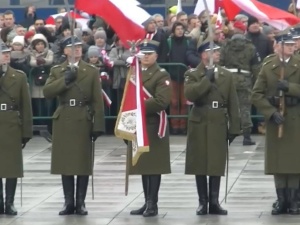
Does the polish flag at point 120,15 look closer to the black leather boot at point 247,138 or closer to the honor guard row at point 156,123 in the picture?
the honor guard row at point 156,123

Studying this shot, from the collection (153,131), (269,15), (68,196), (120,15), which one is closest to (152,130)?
(153,131)

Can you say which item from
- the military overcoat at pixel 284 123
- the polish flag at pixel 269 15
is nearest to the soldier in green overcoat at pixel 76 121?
the military overcoat at pixel 284 123

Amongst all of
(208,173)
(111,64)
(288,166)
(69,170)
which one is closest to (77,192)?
(69,170)

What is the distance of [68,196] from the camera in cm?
1466

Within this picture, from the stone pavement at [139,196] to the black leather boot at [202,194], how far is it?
0.51 feet

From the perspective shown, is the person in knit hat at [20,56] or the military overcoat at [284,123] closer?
the military overcoat at [284,123]

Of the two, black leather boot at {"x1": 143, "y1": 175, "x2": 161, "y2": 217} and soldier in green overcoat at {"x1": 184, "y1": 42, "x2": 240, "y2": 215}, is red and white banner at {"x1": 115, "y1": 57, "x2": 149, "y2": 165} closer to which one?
black leather boot at {"x1": 143, "y1": 175, "x2": 161, "y2": 217}

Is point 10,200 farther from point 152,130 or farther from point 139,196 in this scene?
point 139,196

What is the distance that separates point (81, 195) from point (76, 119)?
0.86 metres

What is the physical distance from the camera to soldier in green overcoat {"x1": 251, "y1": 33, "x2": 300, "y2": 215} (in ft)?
47.5

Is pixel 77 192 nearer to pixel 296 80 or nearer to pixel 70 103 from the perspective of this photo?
pixel 70 103

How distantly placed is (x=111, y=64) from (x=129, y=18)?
23.9 feet

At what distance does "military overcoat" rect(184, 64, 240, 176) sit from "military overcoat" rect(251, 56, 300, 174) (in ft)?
1.00

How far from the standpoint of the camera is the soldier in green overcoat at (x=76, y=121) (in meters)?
14.6
